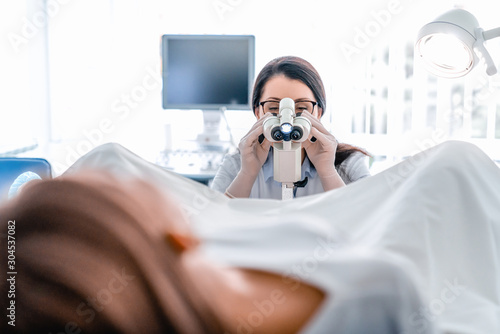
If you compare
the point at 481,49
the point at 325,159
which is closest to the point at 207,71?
the point at 325,159

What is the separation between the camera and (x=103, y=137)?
11.1ft

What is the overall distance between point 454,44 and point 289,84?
63 cm

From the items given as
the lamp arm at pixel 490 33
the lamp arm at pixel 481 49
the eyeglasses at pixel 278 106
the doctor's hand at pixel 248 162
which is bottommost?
the doctor's hand at pixel 248 162

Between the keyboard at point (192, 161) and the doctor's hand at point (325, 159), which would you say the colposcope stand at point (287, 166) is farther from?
the keyboard at point (192, 161)

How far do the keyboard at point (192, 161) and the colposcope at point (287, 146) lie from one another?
1011 millimetres

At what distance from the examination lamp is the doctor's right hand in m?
0.58

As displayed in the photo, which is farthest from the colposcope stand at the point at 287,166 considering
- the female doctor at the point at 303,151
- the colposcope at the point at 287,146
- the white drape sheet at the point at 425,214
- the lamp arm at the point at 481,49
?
the lamp arm at the point at 481,49

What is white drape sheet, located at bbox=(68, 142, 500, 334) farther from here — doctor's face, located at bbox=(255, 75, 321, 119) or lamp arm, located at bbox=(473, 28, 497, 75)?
doctor's face, located at bbox=(255, 75, 321, 119)

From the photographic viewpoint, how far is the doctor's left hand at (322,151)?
61.1 inches

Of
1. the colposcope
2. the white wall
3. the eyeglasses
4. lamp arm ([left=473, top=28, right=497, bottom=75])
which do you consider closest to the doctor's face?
the eyeglasses

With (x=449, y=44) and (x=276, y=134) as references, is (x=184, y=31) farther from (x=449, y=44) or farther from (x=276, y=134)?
(x=449, y=44)

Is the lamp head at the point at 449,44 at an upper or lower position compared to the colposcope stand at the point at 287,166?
upper

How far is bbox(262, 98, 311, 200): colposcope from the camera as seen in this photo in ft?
4.18

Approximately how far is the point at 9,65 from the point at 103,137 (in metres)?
0.89
